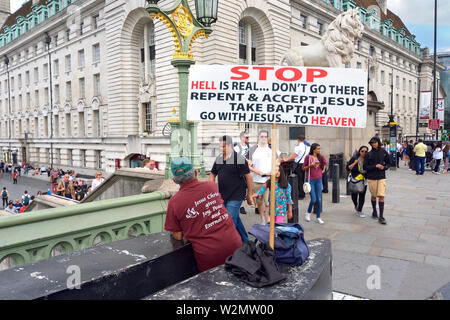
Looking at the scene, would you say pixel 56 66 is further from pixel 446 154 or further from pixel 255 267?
pixel 255 267

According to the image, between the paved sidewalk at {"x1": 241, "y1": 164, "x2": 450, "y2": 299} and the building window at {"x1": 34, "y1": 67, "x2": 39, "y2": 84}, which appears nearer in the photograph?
the paved sidewalk at {"x1": 241, "y1": 164, "x2": 450, "y2": 299}

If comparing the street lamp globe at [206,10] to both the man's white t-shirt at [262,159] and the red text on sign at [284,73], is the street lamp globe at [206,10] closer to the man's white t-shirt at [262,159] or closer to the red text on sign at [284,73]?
the man's white t-shirt at [262,159]

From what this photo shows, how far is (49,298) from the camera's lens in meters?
2.00

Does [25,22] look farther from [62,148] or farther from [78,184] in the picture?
[78,184]

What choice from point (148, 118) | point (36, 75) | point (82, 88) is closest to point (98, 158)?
point (82, 88)

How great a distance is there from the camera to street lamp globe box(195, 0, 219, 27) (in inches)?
279

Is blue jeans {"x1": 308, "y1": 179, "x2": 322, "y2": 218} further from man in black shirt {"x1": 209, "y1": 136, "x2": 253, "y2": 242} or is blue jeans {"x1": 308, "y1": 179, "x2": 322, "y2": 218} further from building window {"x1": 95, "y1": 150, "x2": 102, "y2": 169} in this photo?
building window {"x1": 95, "y1": 150, "x2": 102, "y2": 169}

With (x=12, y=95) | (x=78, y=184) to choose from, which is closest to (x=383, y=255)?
(x=78, y=184)

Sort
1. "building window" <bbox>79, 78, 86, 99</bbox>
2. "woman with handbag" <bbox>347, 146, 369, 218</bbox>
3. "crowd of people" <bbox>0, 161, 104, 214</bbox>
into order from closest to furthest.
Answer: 1. "woman with handbag" <bbox>347, 146, 369, 218</bbox>
2. "crowd of people" <bbox>0, 161, 104, 214</bbox>
3. "building window" <bbox>79, 78, 86, 99</bbox>

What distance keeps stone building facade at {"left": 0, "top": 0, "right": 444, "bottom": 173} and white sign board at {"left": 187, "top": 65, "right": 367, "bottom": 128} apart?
9.68 metres

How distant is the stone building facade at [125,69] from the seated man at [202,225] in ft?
33.3

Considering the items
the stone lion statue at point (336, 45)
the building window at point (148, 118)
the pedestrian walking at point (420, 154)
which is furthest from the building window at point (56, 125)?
the pedestrian walking at point (420, 154)

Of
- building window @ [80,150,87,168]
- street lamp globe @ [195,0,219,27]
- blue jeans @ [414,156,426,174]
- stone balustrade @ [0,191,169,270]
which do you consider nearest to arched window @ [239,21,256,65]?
blue jeans @ [414,156,426,174]

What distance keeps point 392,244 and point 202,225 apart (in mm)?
4124
